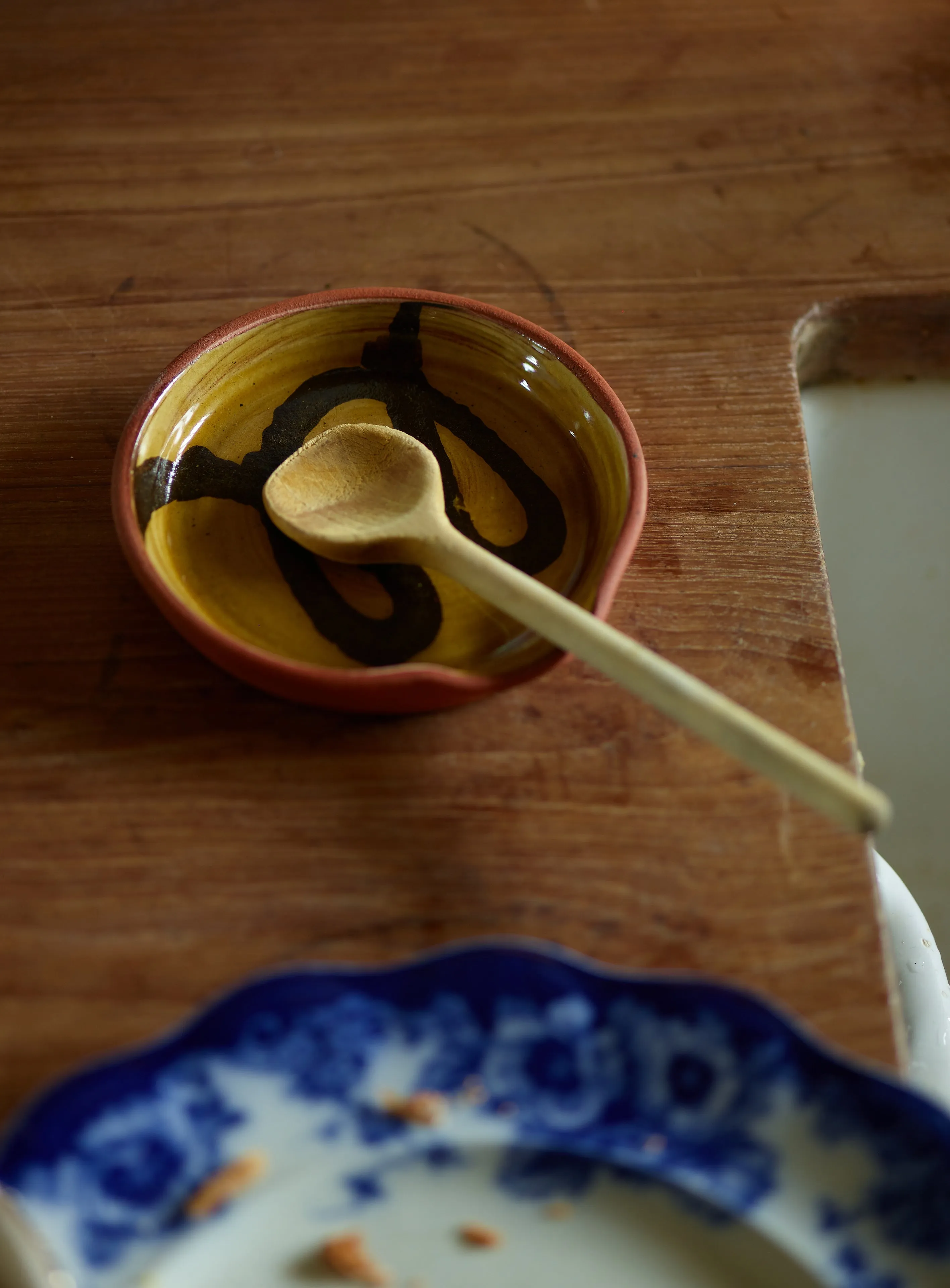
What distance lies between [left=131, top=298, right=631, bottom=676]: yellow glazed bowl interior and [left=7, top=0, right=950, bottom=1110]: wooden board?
4 cm

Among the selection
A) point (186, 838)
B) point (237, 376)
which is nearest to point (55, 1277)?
point (186, 838)

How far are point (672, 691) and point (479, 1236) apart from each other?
24 cm

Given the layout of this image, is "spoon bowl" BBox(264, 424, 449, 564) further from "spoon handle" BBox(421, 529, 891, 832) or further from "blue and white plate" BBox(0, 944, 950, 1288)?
"blue and white plate" BBox(0, 944, 950, 1288)

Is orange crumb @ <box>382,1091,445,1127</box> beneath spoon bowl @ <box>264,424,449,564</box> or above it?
beneath

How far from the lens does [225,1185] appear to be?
414 millimetres

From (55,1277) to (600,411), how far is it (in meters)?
0.46

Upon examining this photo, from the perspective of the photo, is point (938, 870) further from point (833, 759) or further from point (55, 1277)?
point (55, 1277)

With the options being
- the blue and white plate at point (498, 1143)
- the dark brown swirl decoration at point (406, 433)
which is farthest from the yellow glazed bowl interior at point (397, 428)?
the blue and white plate at point (498, 1143)

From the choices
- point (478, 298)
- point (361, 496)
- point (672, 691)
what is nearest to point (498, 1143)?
point (672, 691)

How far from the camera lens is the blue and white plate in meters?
0.40

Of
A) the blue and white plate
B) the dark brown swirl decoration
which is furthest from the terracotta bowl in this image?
the blue and white plate

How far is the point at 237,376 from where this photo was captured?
24.5 inches

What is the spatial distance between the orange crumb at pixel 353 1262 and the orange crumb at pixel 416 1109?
0.05 meters

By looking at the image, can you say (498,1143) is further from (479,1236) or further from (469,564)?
(469,564)
